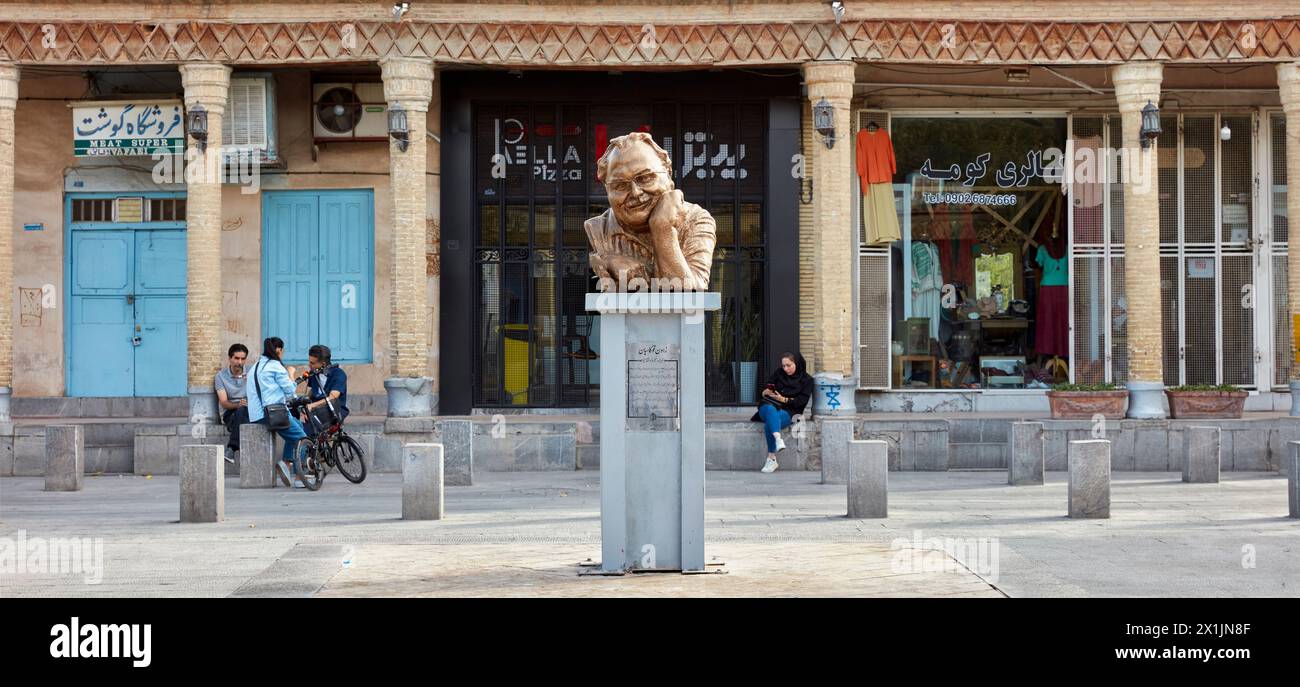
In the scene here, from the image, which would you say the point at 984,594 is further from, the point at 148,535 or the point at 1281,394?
the point at 1281,394

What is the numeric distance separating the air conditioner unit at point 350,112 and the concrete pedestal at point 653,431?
11888mm

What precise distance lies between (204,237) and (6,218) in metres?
2.43

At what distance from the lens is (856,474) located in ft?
46.7

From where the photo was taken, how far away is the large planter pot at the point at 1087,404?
64.8 ft

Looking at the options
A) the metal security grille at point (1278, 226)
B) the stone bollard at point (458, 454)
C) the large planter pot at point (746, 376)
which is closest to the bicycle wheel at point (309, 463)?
the stone bollard at point (458, 454)

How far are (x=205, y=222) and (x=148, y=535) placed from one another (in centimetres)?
726

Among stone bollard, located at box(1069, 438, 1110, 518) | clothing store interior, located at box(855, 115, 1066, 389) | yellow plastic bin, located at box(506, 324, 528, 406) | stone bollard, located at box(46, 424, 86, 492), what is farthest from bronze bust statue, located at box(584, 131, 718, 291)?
clothing store interior, located at box(855, 115, 1066, 389)

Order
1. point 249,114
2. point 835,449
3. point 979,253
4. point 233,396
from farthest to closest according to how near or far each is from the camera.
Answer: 1. point 979,253
2. point 249,114
3. point 233,396
4. point 835,449

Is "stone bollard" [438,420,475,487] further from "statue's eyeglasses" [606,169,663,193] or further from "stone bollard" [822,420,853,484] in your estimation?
"statue's eyeglasses" [606,169,663,193]

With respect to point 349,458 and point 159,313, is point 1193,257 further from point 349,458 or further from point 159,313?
point 159,313

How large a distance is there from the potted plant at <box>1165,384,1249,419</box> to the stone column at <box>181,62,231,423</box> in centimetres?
1213

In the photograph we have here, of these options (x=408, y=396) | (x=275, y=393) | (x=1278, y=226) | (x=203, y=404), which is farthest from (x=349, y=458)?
(x=1278, y=226)

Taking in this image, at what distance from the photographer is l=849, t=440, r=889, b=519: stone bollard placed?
1419cm

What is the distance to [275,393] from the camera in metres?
17.5
